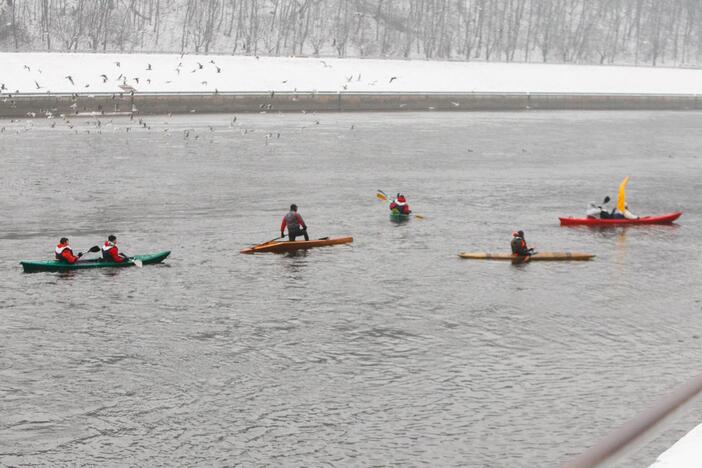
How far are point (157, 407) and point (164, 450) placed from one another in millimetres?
2744

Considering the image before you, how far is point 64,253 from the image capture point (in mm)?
38656

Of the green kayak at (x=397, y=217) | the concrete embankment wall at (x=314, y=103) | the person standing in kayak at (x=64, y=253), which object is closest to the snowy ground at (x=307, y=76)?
the concrete embankment wall at (x=314, y=103)

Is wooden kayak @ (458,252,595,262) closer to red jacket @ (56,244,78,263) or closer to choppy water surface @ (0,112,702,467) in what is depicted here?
choppy water surface @ (0,112,702,467)

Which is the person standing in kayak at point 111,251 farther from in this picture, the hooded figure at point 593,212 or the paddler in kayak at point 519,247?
the hooded figure at point 593,212

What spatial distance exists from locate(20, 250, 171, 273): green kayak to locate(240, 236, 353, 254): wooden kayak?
13.5 ft

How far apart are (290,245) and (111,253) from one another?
8205 mm

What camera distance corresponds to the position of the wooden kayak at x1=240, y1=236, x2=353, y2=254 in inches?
1727

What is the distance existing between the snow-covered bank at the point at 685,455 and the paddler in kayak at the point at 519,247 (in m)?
31.8

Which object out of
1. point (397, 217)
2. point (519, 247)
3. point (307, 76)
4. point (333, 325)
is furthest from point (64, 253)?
point (307, 76)

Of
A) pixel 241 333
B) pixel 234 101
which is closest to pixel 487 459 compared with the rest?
pixel 241 333

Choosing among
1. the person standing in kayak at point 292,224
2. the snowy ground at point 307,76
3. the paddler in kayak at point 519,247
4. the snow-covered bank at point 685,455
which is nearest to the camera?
the snow-covered bank at point 685,455

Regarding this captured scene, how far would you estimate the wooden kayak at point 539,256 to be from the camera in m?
42.3

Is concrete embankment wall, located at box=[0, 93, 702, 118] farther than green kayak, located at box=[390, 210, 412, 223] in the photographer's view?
Yes

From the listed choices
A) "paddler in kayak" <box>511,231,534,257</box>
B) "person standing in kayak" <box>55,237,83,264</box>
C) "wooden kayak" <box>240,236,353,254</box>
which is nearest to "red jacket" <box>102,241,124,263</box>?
"person standing in kayak" <box>55,237,83,264</box>
